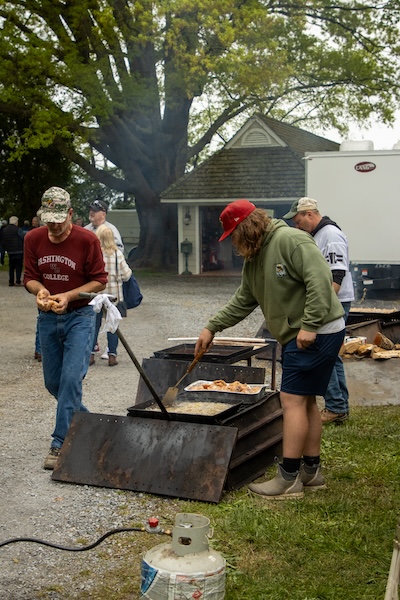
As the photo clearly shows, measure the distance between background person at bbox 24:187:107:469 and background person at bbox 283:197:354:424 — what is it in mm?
1825

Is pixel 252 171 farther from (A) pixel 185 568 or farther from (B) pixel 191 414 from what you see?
(A) pixel 185 568

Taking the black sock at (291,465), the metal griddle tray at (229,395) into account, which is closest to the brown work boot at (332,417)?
the metal griddle tray at (229,395)

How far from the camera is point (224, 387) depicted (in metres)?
6.48

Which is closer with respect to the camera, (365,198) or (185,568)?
(185,568)

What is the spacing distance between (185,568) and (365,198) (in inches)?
613

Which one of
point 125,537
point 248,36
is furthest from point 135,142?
point 125,537

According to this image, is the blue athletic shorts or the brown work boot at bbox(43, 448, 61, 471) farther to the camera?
the brown work boot at bbox(43, 448, 61, 471)

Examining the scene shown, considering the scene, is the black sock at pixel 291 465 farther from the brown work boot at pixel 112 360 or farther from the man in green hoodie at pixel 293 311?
the brown work boot at pixel 112 360

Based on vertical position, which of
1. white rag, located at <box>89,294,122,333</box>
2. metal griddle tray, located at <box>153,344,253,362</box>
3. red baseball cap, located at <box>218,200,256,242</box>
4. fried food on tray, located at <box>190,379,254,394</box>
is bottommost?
fried food on tray, located at <box>190,379,254,394</box>

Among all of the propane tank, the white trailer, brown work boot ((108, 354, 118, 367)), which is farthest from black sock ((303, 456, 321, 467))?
the white trailer

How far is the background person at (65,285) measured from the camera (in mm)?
6008

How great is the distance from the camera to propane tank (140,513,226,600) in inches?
132

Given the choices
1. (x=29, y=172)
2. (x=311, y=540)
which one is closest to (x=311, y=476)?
(x=311, y=540)

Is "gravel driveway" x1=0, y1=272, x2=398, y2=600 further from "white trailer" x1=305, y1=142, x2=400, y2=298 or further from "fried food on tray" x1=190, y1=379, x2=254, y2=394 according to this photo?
"white trailer" x1=305, y1=142, x2=400, y2=298
